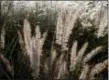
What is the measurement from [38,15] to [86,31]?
1.27ft

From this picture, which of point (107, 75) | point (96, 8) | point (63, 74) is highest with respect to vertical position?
point (96, 8)

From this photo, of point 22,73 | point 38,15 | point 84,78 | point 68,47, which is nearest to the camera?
point 84,78

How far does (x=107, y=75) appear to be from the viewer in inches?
93.4

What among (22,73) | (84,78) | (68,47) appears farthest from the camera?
(22,73)

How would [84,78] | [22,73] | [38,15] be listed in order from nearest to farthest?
[84,78], [22,73], [38,15]

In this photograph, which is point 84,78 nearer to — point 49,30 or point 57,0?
point 49,30

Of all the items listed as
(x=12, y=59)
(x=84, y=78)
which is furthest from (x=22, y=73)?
(x=84, y=78)

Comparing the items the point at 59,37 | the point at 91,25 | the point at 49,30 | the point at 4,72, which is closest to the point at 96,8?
the point at 91,25

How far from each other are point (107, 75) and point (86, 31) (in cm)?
34

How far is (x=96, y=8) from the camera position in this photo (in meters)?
2.59

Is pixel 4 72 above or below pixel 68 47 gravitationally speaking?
below

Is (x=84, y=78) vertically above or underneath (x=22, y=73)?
above

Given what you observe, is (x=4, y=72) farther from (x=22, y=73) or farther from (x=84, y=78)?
(x=84, y=78)

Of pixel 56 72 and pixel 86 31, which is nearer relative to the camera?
pixel 56 72
